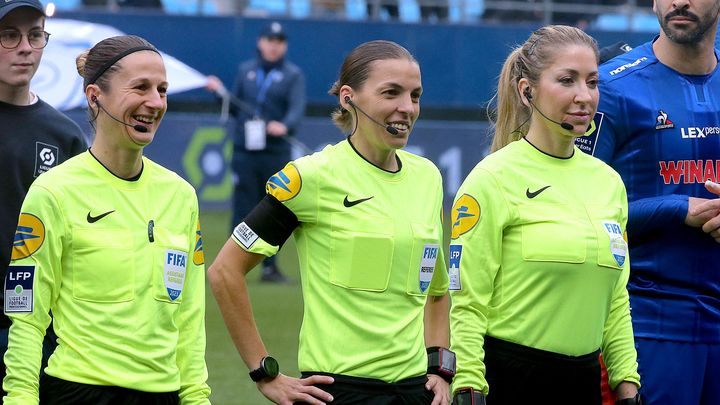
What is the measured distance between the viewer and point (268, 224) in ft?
14.6

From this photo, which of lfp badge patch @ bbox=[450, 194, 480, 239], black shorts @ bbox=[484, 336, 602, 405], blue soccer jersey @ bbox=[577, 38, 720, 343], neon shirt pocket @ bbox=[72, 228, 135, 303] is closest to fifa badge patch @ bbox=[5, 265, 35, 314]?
neon shirt pocket @ bbox=[72, 228, 135, 303]

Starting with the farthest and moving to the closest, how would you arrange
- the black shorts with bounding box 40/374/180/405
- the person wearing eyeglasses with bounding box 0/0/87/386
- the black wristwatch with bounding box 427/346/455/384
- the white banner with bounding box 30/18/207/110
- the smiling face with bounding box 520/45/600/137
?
the white banner with bounding box 30/18/207/110
the person wearing eyeglasses with bounding box 0/0/87/386
the smiling face with bounding box 520/45/600/137
the black wristwatch with bounding box 427/346/455/384
the black shorts with bounding box 40/374/180/405

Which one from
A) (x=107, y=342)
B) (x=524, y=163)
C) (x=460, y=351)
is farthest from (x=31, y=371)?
(x=524, y=163)

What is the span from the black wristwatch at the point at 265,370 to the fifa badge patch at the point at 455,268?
2.28 feet

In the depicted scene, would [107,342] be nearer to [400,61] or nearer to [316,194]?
[316,194]

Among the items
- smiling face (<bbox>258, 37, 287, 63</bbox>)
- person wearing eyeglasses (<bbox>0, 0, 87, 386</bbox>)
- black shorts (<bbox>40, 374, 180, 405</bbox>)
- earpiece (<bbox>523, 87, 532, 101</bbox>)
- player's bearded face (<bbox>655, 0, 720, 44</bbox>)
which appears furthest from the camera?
smiling face (<bbox>258, 37, 287, 63</bbox>)

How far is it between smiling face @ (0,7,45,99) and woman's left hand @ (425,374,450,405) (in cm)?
195

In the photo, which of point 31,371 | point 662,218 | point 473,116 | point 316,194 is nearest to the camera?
point 31,371

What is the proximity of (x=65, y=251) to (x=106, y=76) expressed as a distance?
24.7 inches

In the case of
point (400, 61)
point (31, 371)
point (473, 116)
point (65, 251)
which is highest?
point (473, 116)

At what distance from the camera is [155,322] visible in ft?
14.1

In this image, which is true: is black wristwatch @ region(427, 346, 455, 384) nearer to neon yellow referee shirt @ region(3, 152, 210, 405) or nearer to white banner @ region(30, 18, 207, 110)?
neon yellow referee shirt @ region(3, 152, 210, 405)

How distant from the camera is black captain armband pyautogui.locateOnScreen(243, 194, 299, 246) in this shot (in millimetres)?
4445

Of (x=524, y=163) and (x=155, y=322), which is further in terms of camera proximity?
(x=524, y=163)
